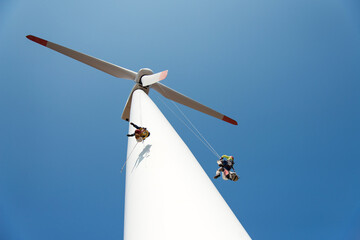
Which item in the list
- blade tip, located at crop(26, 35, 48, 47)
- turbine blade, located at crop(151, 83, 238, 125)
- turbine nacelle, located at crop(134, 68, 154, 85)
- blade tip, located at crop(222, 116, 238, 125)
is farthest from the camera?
blade tip, located at crop(222, 116, 238, 125)

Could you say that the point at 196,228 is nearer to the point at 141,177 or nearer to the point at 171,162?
the point at 171,162

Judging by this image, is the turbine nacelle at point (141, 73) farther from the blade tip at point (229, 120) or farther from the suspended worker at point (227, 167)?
the suspended worker at point (227, 167)

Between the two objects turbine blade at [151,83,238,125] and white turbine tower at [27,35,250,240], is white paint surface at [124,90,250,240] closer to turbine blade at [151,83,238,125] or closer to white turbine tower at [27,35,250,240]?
white turbine tower at [27,35,250,240]

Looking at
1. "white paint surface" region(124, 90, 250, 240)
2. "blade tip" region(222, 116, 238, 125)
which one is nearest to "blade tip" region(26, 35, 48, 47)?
"white paint surface" region(124, 90, 250, 240)

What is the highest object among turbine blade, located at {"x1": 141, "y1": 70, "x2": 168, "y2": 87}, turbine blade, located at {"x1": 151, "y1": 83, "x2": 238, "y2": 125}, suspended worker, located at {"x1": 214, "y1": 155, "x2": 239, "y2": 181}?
turbine blade, located at {"x1": 151, "y1": 83, "x2": 238, "y2": 125}

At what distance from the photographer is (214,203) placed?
2.54 meters

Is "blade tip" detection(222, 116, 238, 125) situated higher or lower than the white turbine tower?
higher

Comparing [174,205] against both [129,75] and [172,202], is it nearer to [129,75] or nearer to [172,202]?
[172,202]

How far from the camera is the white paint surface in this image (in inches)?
83.7

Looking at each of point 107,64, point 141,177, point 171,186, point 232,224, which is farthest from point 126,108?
point 232,224

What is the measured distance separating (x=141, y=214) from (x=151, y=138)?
2.11m

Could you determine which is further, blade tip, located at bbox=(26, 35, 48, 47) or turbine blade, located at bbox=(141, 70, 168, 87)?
blade tip, located at bbox=(26, 35, 48, 47)

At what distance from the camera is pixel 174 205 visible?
244 centimetres

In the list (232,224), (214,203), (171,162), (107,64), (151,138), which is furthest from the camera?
(107,64)
